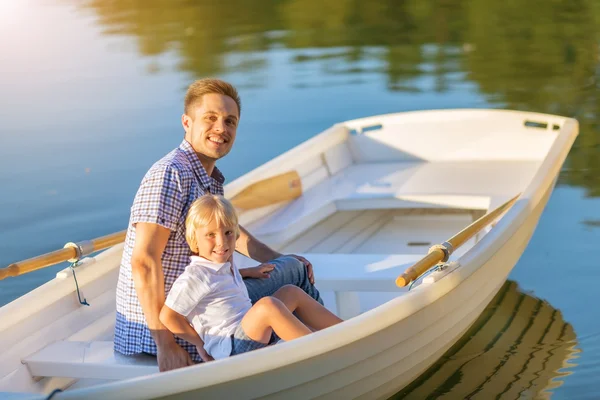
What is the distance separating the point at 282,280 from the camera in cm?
387

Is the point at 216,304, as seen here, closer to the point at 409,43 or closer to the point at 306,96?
the point at 306,96

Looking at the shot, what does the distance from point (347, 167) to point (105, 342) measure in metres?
3.14

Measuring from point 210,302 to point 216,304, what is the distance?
0.07 ft

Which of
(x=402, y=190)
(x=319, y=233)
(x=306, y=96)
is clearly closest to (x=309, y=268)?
(x=319, y=233)

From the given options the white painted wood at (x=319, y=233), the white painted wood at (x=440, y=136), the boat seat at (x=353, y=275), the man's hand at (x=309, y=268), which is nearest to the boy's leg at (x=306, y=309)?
the man's hand at (x=309, y=268)

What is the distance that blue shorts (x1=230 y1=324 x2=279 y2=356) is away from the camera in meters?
3.29

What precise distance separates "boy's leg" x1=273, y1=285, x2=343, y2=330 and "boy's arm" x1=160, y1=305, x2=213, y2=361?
348 mm

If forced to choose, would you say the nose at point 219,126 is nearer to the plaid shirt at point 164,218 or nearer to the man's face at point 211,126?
the man's face at point 211,126

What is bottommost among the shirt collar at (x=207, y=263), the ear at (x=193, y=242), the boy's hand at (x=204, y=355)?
the boy's hand at (x=204, y=355)

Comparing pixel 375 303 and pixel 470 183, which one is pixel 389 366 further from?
pixel 470 183

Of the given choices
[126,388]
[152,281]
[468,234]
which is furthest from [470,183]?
[126,388]

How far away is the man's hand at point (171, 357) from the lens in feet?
10.9

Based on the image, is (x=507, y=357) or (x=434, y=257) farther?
(x=507, y=357)

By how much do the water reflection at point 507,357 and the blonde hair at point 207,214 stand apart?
1.37m
